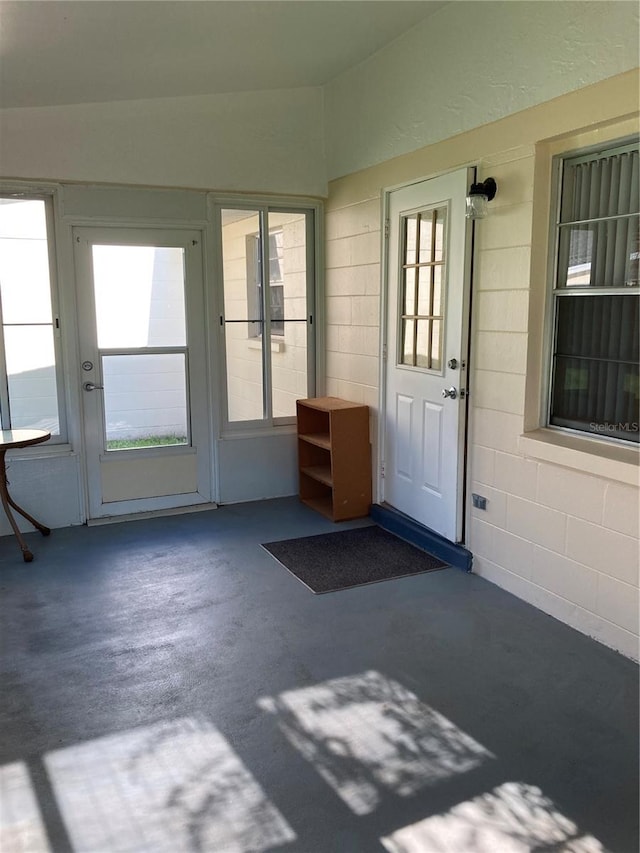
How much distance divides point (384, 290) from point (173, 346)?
1.53m

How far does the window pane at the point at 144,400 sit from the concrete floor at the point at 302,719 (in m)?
1.22

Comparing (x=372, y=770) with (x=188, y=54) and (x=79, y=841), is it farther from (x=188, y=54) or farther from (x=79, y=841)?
(x=188, y=54)

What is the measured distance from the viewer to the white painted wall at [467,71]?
2.73m

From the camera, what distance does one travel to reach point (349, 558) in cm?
397

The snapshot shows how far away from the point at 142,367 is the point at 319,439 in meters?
1.35

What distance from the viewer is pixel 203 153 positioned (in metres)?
4.52

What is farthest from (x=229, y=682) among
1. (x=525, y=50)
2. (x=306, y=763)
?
(x=525, y=50)

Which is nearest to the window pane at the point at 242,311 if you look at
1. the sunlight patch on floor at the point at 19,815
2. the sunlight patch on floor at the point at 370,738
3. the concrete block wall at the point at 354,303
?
the concrete block wall at the point at 354,303

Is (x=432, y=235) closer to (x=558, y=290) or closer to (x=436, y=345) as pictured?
(x=436, y=345)

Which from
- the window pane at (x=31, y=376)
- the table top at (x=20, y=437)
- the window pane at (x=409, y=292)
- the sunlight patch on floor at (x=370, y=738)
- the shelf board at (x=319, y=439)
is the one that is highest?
the window pane at (x=409, y=292)

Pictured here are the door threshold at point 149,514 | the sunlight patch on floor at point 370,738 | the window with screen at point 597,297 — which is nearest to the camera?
the sunlight patch on floor at point 370,738

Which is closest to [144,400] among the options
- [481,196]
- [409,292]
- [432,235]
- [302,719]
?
[409,292]

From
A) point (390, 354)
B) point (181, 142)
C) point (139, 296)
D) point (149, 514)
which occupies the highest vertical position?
point (181, 142)

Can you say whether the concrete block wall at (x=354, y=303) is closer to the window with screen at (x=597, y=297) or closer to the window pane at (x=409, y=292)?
the window pane at (x=409, y=292)
